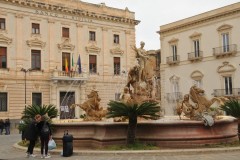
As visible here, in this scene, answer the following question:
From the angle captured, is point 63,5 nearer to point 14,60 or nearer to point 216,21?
point 14,60

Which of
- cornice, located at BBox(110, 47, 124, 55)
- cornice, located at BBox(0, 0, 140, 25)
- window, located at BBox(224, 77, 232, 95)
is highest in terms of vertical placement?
cornice, located at BBox(0, 0, 140, 25)

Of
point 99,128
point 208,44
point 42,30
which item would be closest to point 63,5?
point 42,30

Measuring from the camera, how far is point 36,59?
32812mm

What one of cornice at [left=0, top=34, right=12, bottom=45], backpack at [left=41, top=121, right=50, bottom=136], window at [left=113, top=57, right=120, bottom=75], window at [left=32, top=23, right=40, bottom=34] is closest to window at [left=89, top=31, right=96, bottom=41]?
window at [left=113, top=57, right=120, bottom=75]

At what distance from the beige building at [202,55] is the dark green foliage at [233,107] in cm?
2084

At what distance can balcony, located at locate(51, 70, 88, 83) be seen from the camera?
32.7m

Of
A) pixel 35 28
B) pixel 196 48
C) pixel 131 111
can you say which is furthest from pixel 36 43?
pixel 131 111

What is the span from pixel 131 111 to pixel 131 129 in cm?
61

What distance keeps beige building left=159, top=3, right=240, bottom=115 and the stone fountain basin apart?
22.5m

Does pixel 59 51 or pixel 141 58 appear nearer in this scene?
pixel 141 58

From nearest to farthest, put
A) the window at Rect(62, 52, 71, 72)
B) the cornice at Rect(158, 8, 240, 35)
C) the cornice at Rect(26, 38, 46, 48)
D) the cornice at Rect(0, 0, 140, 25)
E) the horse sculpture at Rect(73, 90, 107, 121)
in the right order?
1. the horse sculpture at Rect(73, 90, 107, 121)
2. the cornice at Rect(0, 0, 140, 25)
3. the cornice at Rect(26, 38, 46, 48)
4. the window at Rect(62, 52, 71, 72)
5. the cornice at Rect(158, 8, 240, 35)

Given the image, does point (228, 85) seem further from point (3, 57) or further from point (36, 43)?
point (3, 57)

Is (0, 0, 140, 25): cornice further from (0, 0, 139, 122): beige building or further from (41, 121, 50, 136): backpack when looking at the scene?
(41, 121, 50, 136): backpack

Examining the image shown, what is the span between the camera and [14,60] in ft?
103
